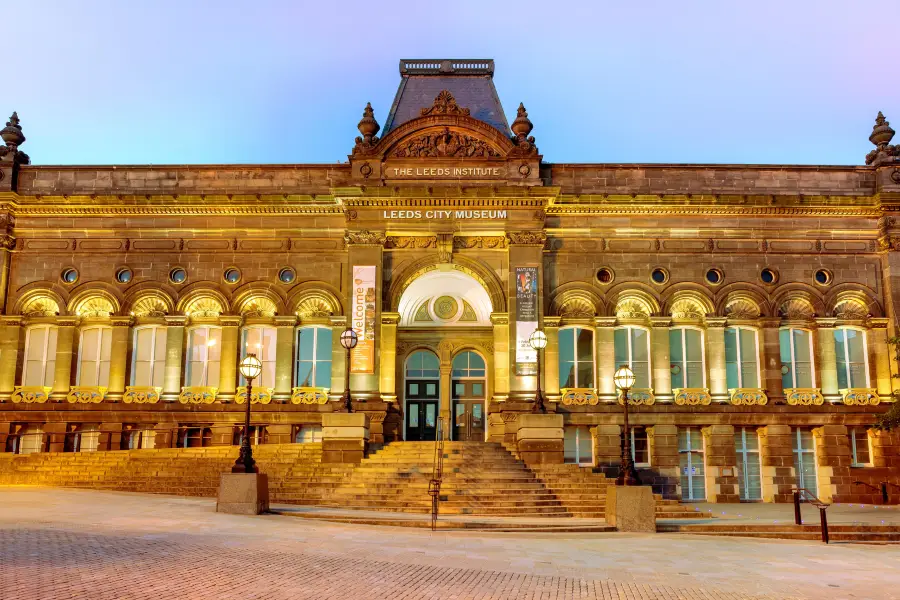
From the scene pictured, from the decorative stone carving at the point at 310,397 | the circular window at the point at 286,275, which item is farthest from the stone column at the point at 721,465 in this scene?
the circular window at the point at 286,275

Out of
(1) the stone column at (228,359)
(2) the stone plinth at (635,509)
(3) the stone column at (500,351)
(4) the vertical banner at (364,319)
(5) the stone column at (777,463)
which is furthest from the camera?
(1) the stone column at (228,359)

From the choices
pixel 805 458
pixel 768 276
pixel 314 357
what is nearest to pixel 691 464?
pixel 805 458

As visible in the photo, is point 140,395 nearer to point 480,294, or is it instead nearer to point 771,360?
point 480,294

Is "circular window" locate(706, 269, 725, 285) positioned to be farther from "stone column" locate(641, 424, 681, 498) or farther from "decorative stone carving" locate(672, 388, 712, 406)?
"stone column" locate(641, 424, 681, 498)

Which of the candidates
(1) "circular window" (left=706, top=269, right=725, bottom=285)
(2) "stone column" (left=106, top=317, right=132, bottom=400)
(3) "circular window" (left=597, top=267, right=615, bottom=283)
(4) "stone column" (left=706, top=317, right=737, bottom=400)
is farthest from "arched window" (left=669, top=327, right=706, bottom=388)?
(2) "stone column" (left=106, top=317, right=132, bottom=400)

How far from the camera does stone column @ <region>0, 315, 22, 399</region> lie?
34.2 meters

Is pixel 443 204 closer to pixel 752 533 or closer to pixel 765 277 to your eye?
pixel 765 277

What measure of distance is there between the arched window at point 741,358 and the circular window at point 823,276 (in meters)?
3.55

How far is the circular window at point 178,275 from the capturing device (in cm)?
3525

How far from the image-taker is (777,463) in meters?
32.8

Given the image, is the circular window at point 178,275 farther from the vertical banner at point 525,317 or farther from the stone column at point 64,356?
the vertical banner at point 525,317

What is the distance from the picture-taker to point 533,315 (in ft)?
108

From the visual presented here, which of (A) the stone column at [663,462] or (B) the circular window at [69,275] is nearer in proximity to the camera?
(A) the stone column at [663,462]

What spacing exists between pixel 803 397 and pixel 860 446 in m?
3.18
